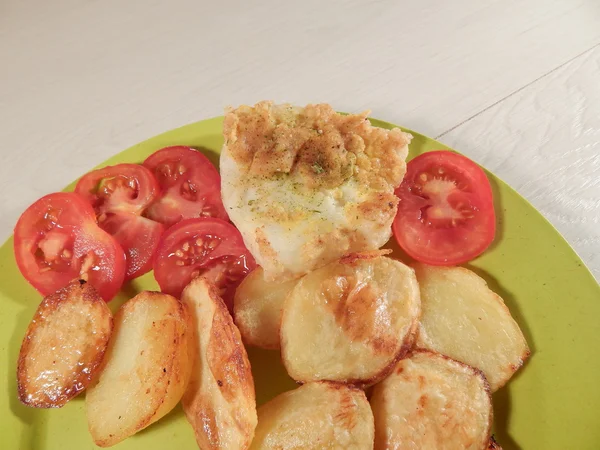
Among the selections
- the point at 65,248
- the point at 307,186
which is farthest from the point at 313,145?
the point at 65,248

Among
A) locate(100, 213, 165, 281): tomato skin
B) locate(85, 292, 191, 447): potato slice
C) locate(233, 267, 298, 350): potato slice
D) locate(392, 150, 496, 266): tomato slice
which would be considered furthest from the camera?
locate(100, 213, 165, 281): tomato skin

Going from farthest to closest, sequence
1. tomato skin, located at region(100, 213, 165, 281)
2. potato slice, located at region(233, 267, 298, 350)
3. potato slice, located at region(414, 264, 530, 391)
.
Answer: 1. tomato skin, located at region(100, 213, 165, 281)
2. potato slice, located at region(233, 267, 298, 350)
3. potato slice, located at region(414, 264, 530, 391)

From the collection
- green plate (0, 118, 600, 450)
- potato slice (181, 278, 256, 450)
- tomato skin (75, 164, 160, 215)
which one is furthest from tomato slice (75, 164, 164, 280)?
potato slice (181, 278, 256, 450)

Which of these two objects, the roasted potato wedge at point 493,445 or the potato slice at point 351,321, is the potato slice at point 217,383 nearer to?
the potato slice at point 351,321

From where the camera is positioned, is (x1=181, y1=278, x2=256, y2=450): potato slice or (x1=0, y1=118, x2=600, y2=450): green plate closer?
(x1=181, y1=278, x2=256, y2=450): potato slice

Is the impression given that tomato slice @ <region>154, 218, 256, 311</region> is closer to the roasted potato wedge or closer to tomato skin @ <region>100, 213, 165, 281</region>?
tomato skin @ <region>100, 213, 165, 281</region>

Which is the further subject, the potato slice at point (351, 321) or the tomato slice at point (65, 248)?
the tomato slice at point (65, 248)

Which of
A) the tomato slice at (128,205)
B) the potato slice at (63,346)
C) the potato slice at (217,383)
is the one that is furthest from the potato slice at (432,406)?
the tomato slice at (128,205)
